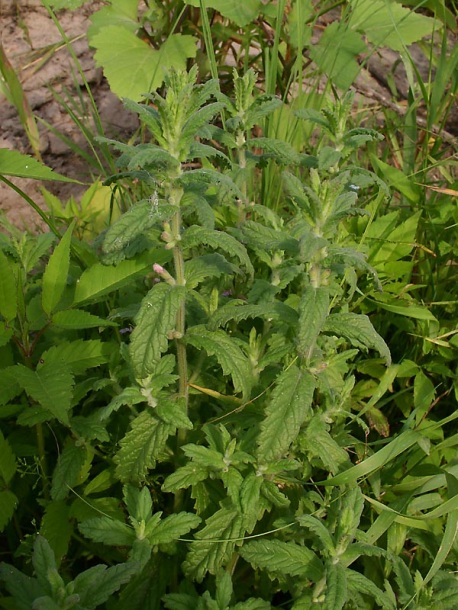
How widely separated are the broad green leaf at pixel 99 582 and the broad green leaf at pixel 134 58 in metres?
1.93

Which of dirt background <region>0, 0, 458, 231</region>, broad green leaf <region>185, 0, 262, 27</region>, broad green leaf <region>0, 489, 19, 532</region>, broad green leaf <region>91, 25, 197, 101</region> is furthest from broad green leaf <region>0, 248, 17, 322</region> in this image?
broad green leaf <region>185, 0, 262, 27</region>

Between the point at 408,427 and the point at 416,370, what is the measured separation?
286mm

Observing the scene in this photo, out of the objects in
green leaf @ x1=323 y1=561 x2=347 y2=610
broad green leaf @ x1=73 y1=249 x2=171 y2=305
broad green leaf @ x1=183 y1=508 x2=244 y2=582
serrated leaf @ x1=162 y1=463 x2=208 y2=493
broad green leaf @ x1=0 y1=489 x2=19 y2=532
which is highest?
broad green leaf @ x1=73 y1=249 x2=171 y2=305

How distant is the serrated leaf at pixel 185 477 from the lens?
1491mm

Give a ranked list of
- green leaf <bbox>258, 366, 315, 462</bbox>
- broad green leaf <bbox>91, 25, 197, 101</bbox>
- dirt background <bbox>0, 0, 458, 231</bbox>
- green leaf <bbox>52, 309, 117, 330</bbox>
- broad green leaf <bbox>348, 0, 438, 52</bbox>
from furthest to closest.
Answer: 1. dirt background <bbox>0, 0, 458, 231</bbox>
2. broad green leaf <bbox>348, 0, 438, 52</bbox>
3. broad green leaf <bbox>91, 25, 197, 101</bbox>
4. green leaf <bbox>52, 309, 117, 330</bbox>
5. green leaf <bbox>258, 366, 315, 462</bbox>

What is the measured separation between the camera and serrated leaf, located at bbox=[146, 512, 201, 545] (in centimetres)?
142

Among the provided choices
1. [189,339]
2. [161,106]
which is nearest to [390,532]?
[189,339]

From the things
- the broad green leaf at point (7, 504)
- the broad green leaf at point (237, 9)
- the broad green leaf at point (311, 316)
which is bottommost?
the broad green leaf at point (7, 504)

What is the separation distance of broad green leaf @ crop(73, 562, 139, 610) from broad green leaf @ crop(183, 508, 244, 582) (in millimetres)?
216

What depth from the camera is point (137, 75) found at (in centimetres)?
275

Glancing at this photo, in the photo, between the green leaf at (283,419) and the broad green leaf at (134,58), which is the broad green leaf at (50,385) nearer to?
the green leaf at (283,419)

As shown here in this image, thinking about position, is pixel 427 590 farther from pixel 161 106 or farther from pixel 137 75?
pixel 137 75

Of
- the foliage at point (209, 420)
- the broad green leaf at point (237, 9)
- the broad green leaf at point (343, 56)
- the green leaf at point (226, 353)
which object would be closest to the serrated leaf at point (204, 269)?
the foliage at point (209, 420)

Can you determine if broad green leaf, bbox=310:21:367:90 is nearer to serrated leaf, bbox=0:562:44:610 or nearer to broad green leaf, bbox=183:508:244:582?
broad green leaf, bbox=183:508:244:582
